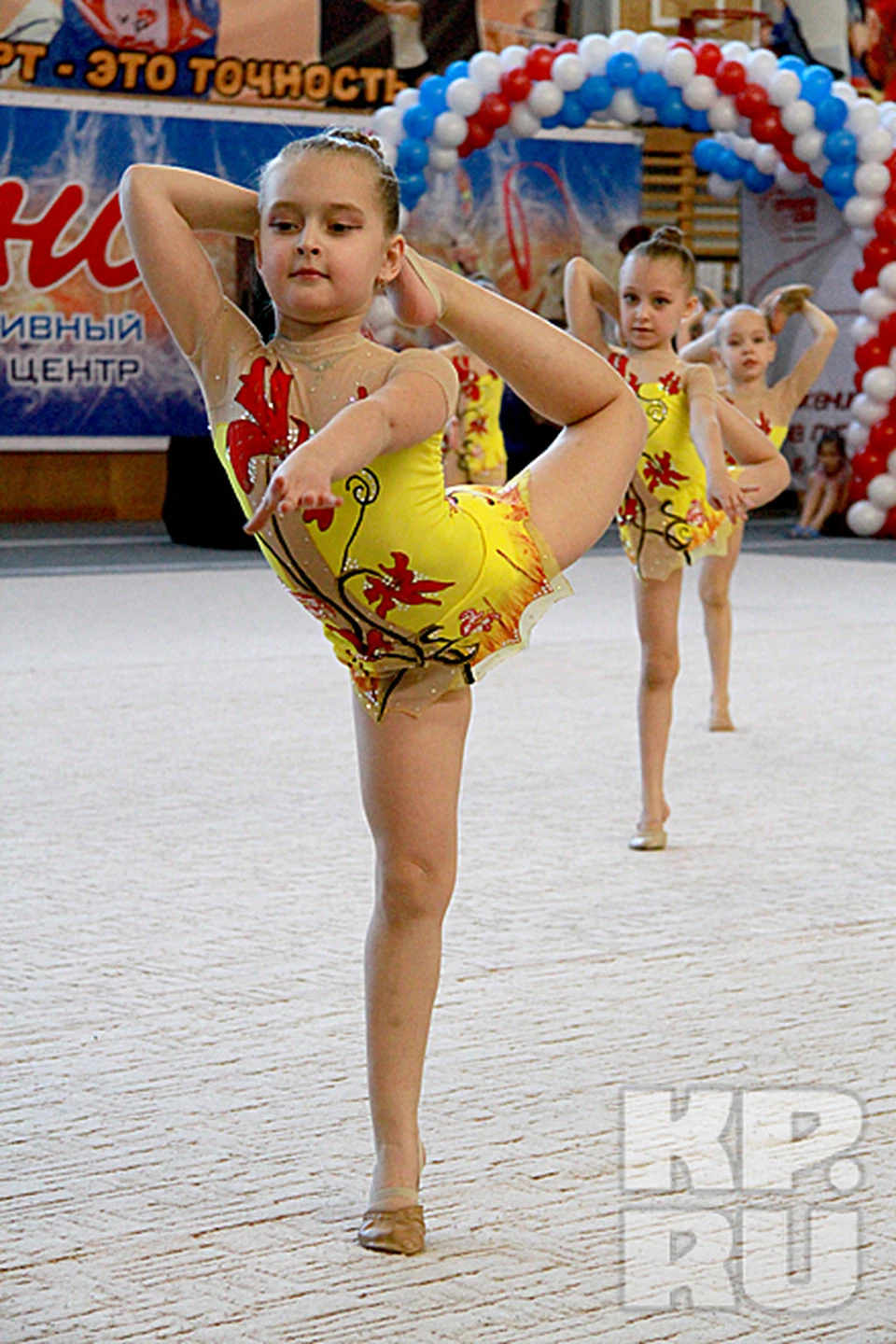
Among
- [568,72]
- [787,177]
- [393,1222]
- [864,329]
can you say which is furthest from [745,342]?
[787,177]

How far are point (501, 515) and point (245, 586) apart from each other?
8680 mm

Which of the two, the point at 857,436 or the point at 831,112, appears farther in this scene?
the point at 857,436

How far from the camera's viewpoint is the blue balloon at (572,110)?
40.9 ft

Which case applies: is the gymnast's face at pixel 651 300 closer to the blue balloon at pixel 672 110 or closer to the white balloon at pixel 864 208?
the blue balloon at pixel 672 110

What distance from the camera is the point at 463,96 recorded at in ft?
40.3

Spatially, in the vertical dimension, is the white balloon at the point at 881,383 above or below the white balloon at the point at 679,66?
below

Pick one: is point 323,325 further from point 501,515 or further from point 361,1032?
point 361,1032

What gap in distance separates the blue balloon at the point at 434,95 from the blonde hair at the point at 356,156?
10441 millimetres

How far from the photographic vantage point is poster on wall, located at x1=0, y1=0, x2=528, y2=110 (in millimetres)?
14422

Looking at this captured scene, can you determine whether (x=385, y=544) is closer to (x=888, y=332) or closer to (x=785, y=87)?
(x=785, y=87)

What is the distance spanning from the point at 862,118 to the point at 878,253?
0.93 meters

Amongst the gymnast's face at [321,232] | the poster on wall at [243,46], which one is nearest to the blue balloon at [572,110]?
the poster on wall at [243,46]

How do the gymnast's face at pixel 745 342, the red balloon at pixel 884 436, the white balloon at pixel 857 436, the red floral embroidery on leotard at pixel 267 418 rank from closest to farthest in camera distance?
the red floral embroidery on leotard at pixel 267 418, the gymnast's face at pixel 745 342, the red balloon at pixel 884 436, the white balloon at pixel 857 436

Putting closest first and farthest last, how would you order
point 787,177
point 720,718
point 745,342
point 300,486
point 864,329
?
point 300,486
point 720,718
point 745,342
point 864,329
point 787,177
